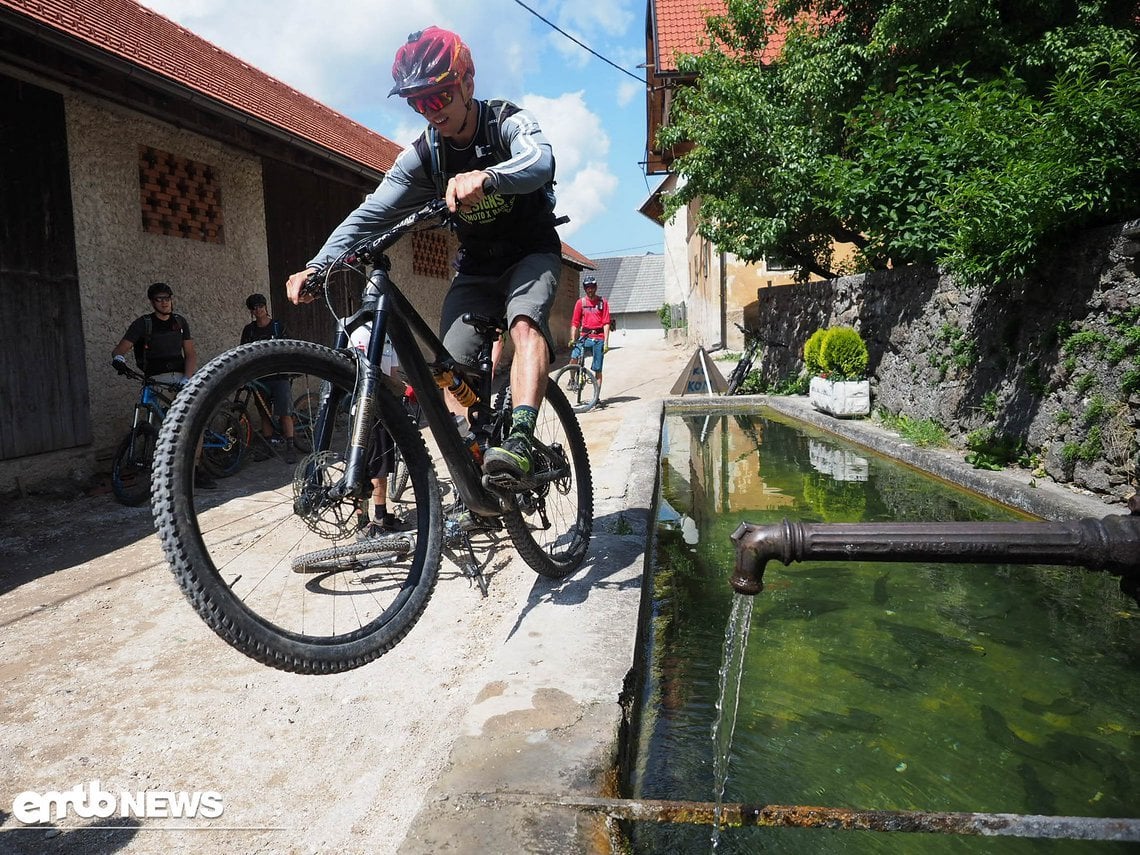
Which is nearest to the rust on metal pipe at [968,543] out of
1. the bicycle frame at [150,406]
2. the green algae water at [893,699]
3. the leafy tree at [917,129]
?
the green algae water at [893,699]

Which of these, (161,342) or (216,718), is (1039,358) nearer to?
(216,718)

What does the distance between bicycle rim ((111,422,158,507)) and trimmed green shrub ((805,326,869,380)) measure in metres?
6.86

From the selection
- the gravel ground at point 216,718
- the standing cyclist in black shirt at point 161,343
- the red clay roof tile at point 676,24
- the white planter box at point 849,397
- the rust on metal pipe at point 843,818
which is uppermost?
the red clay roof tile at point 676,24

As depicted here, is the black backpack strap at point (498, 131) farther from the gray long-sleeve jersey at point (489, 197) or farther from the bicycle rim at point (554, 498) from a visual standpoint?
the bicycle rim at point (554, 498)

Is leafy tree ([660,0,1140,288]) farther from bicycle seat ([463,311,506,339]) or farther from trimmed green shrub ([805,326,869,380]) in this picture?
bicycle seat ([463,311,506,339])

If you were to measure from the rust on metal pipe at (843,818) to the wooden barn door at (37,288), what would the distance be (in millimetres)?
5684

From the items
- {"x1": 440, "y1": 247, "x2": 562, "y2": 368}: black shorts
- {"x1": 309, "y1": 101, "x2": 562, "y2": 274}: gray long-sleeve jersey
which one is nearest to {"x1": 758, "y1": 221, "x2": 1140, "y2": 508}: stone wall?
{"x1": 440, "y1": 247, "x2": 562, "y2": 368}: black shorts

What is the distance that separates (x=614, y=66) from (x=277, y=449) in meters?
16.6

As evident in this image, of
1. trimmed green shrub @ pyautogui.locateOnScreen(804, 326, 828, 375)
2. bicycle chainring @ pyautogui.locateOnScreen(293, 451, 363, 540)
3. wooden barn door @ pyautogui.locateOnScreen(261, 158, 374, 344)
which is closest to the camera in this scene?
bicycle chainring @ pyautogui.locateOnScreen(293, 451, 363, 540)

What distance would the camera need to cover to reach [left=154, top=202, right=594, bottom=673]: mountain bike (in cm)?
178

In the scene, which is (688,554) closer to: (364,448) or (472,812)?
(364,448)

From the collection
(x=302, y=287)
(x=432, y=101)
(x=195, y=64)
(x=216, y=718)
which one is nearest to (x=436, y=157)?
(x=432, y=101)

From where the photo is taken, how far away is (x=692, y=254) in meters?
25.5

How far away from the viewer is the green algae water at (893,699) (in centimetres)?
196
